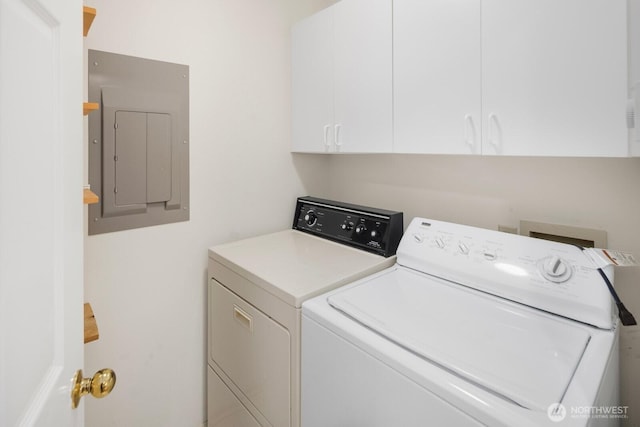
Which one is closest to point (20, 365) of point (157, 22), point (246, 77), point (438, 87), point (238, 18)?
point (438, 87)

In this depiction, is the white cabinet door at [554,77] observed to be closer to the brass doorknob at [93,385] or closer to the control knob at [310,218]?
the control knob at [310,218]

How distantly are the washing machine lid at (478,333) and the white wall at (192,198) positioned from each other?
91cm

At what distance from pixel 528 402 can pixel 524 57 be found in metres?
1.00

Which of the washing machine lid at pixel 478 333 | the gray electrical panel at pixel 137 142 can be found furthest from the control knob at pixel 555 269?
the gray electrical panel at pixel 137 142

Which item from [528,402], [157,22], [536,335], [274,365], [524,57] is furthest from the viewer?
[157,22]

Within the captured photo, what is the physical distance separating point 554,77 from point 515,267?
625 mm

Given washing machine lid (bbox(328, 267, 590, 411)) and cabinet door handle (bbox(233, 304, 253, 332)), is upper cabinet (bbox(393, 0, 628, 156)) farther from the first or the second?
cabinet door handle (bbox(233, 304, 253, 332))

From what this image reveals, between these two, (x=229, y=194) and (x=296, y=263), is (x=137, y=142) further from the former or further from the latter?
(x=296, y=263)

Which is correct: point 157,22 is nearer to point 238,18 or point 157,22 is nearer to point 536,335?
point 238,18

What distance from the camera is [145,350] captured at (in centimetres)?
160

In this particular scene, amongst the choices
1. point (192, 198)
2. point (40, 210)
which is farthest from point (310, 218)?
point (40, 210)

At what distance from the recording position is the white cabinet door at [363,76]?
1.48m

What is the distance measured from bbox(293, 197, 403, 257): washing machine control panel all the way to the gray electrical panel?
697 millimetres

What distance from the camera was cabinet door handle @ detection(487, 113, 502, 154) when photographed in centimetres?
115
